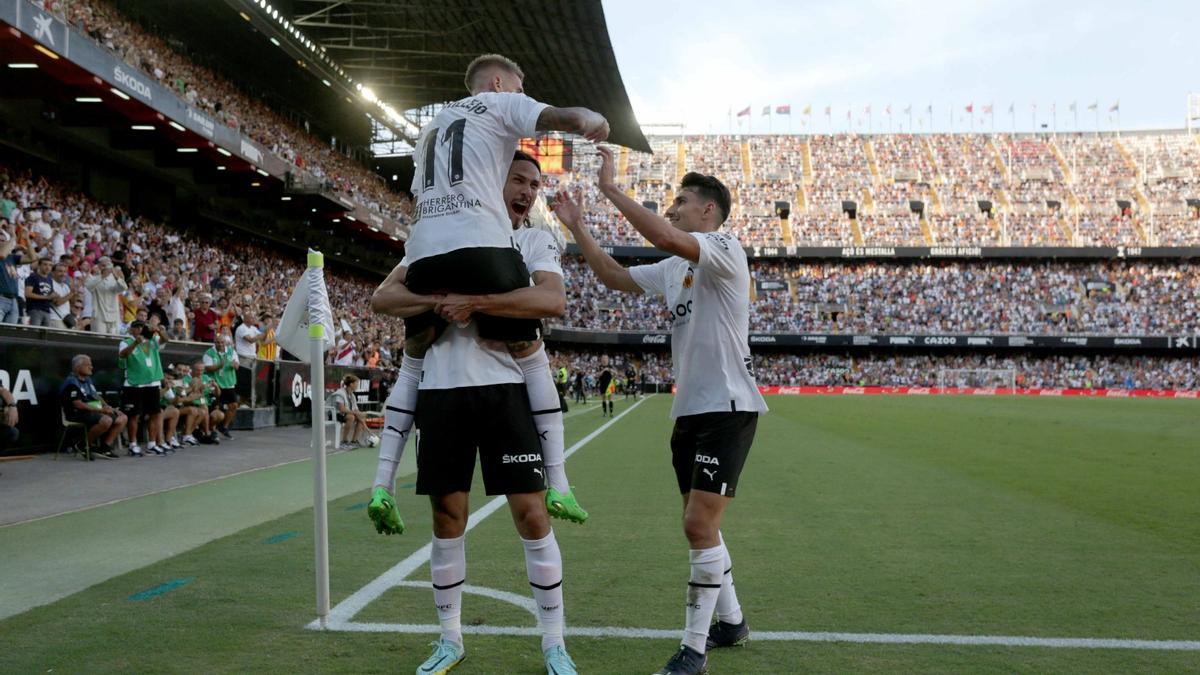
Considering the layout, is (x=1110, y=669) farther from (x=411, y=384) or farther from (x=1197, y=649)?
(x=411, y=384)

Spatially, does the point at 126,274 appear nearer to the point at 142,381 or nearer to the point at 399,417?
the point at 142,381

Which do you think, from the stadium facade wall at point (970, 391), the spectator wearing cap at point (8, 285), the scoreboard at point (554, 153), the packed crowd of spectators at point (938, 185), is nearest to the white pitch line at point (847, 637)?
the spectator wearing cap at point (8, 285)

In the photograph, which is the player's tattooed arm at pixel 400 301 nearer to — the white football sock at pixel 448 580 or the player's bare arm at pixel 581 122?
the player's bare arm at pixel 581 122

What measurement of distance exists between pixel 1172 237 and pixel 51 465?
69.7 meters

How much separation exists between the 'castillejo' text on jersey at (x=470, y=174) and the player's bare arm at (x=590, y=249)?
37 cm

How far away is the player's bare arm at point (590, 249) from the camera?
Result: 4152mm

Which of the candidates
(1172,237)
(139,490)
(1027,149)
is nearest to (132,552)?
(139,490)

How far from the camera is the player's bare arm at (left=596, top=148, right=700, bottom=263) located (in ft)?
12.3

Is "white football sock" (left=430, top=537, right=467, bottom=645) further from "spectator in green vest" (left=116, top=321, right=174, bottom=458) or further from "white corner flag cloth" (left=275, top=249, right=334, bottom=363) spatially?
"spectator in green vest" (left=116, top=321, right=174, bottom=458)

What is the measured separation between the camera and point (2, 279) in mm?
12227

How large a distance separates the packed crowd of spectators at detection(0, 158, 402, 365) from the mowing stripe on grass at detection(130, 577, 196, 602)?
854 centimetres

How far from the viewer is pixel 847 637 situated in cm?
446

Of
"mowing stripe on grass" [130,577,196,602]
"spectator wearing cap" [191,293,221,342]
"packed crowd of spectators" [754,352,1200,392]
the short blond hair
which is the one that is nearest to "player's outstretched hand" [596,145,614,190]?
the short blond hair

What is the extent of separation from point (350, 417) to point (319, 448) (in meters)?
12.3
